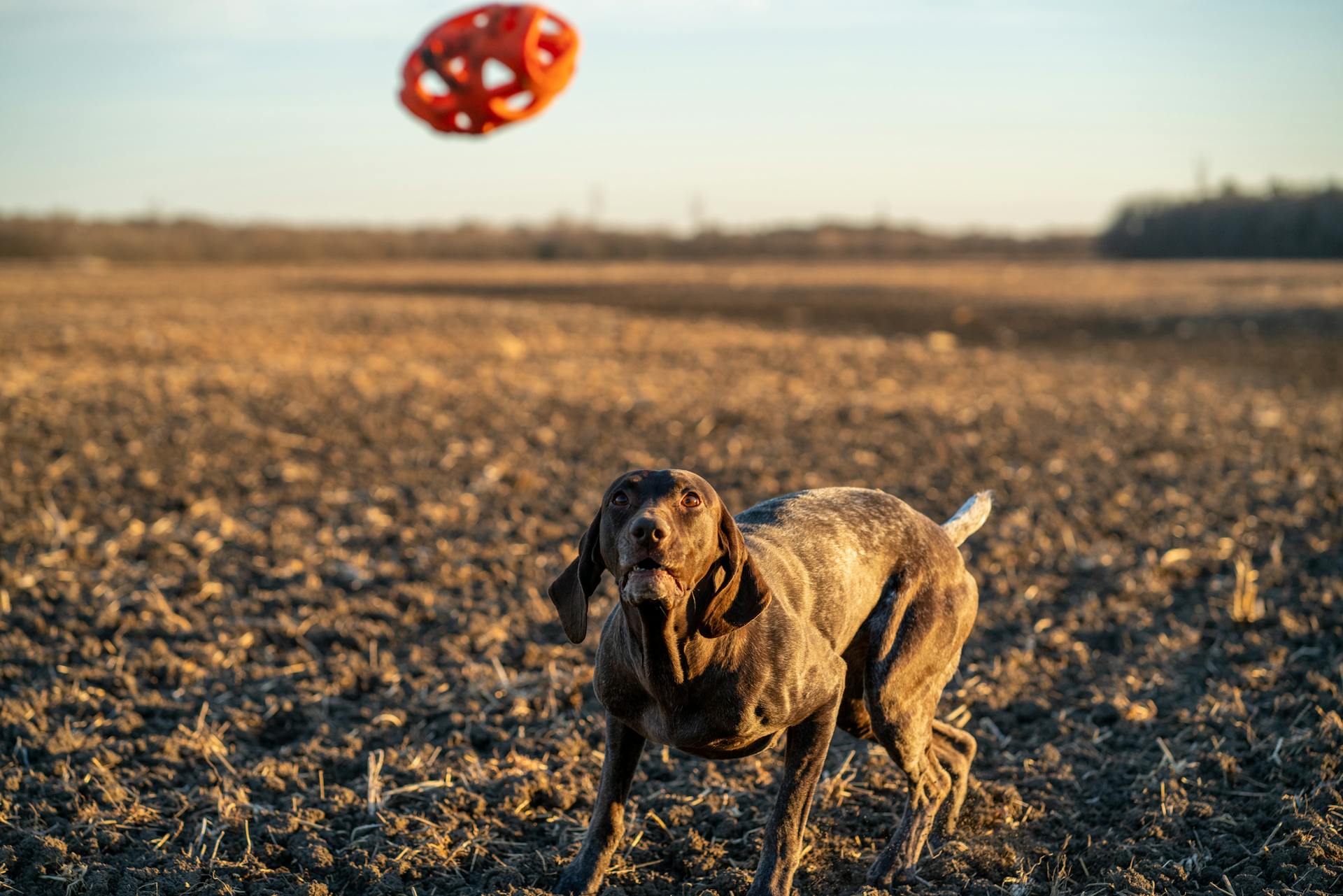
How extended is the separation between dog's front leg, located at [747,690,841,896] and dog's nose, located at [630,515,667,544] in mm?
1112

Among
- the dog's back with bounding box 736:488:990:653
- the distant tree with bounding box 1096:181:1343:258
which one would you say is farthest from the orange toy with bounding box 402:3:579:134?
the distant tree with bounding box 1096:181:1343:258

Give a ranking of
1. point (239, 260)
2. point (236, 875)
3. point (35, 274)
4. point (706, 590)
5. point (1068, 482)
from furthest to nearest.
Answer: point (239, 260) → point (35, 274) → point (1068, 482) → point (236, 875) → point (706, 590)

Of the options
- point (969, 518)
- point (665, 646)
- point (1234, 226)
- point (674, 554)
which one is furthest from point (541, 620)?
point (1234, 226)

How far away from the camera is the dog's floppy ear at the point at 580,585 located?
3.83 m

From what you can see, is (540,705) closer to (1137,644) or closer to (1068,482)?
(1137,644)

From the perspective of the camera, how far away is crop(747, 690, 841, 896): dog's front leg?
13.5 ft

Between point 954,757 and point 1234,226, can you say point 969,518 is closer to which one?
point 954,757

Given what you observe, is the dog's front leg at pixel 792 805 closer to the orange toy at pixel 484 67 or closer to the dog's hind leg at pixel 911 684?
the dog's hind leg at pixel 911 684

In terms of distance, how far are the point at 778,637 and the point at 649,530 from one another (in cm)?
78

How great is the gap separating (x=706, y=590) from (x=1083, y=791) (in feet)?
8.41

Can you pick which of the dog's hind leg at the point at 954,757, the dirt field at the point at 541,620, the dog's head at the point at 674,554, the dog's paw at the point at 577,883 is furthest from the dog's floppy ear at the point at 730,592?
the dog's hind leg at the point at 954,757

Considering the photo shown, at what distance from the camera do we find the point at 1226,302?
2953 cm

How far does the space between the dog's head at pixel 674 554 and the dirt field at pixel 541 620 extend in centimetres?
142

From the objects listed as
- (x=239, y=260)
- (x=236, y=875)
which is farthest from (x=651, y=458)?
(x=239, y=260)
